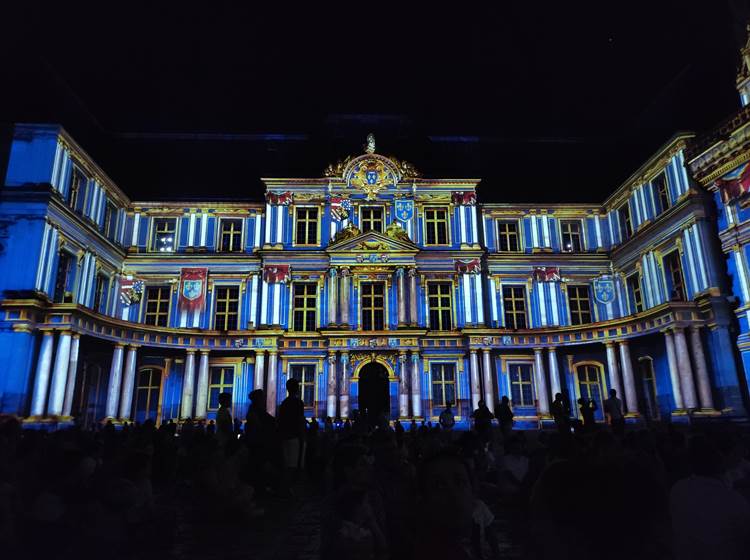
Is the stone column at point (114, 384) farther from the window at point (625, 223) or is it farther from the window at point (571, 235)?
the window at point (625, 223)

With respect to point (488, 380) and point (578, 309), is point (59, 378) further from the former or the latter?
point (578, 309)

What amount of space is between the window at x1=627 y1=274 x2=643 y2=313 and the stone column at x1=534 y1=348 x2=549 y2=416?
6654mm

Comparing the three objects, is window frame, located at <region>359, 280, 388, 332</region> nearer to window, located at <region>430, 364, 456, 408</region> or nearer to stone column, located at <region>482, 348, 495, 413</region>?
window, located at <region>430, 364, 456, 408</region>

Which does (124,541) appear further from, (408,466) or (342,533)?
(408,466)

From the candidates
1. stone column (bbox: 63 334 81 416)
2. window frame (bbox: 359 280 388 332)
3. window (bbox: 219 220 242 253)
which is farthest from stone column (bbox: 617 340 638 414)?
stone column (bbox: 63 334 81 416)

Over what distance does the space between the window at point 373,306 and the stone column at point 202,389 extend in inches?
383

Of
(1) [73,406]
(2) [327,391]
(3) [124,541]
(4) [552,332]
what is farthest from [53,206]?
(4) [552,332]

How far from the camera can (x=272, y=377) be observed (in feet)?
100

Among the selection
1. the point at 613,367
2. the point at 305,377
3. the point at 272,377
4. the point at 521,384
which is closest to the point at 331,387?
the point at 305,377

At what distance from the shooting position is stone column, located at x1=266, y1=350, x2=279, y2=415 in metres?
30.2

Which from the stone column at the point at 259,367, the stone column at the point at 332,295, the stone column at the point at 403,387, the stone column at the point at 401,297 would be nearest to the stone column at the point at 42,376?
the stone column at the point at 259,367

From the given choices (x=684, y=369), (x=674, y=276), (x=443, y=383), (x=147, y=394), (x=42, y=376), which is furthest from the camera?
(x=443, y=383)

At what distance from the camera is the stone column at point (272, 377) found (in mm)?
30234

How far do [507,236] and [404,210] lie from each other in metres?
7.63
